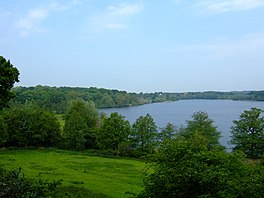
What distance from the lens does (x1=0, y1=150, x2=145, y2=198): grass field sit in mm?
24922

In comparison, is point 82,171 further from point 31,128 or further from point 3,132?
point 31,128

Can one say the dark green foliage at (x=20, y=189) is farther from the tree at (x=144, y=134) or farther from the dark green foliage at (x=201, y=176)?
the tree at (x=144, y=134)

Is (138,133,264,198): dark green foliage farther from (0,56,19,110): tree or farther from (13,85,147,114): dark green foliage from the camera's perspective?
(13,85,147,114): dark green foliage

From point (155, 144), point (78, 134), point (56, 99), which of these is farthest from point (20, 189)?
point (56, 99)

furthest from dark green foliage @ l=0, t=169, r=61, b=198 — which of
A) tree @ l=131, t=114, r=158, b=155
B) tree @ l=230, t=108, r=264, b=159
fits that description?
tree @ l=230, t=108, r=264, b=159

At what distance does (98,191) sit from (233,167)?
46.3ft

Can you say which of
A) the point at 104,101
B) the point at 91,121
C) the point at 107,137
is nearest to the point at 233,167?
the point at 107,137

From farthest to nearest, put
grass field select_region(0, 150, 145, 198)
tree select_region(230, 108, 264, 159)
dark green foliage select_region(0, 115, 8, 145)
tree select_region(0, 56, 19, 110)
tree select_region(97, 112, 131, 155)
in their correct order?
tree select_region(97, 112, 131, 155) < dark green foliage select_region(0, 115, 8, 145) < tree select_region(230, 108, 264, 159) < tree select_region(0, 56, 19, 110) < grass field select_region(0, 150, 145, 198)

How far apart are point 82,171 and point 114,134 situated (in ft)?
50.6

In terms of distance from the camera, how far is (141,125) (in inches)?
1989

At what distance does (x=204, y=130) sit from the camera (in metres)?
50.8

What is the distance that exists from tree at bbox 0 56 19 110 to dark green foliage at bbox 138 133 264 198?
55.7ft

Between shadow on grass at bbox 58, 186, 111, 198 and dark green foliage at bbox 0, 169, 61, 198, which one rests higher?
dark green foliage at bbox 0, 169, 61, 198

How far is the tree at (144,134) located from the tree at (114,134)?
1.33 metres
